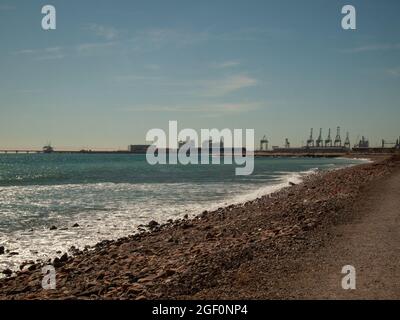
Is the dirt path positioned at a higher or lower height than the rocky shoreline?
higher

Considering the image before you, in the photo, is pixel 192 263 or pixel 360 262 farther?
pixel 192 263

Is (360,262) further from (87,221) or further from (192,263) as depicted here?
(87,221)

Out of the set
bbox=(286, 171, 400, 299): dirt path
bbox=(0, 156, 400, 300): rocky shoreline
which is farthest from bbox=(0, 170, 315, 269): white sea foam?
bbox=(286, 171, 400, 299): dirt path

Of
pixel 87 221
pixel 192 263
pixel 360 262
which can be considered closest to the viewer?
pixel 360 262

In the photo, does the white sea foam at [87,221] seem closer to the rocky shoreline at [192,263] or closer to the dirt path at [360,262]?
the rocky shoreline at [192,263]

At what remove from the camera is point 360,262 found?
9.96 meters

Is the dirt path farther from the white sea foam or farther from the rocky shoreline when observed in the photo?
the white sea foam

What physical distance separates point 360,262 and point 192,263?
399 cm

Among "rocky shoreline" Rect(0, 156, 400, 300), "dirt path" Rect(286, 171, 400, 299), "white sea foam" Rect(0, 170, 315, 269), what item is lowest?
"white sea foam" Rect(0, 170, 315, 269)

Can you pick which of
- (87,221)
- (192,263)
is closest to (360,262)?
(192,263)

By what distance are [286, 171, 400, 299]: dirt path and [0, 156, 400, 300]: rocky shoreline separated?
19.3 inches

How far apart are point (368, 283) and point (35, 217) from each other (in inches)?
757

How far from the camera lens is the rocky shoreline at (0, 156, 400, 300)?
8891 millimetres

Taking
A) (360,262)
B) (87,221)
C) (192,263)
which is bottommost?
(87,221)
